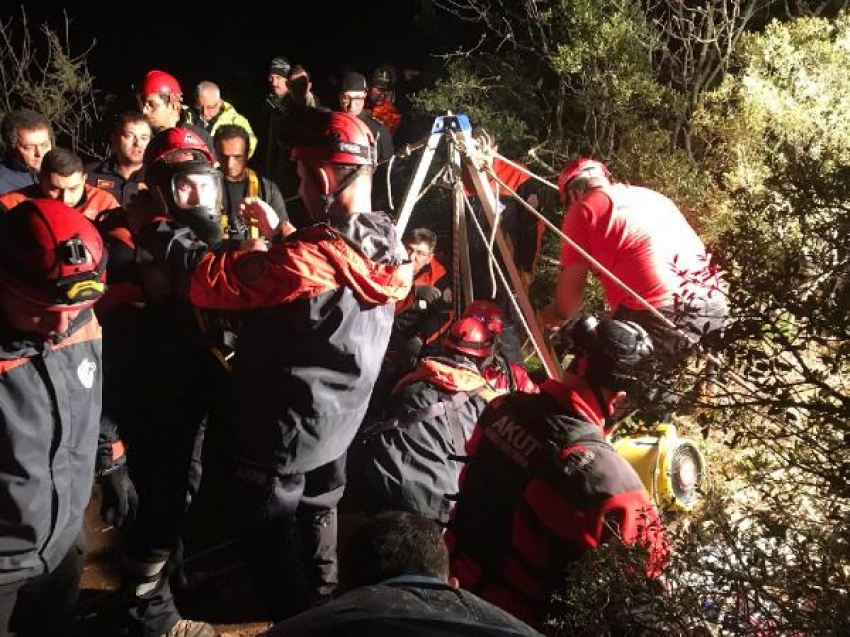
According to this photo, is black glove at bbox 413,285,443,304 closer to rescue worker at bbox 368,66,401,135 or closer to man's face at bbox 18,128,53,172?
man's face at bbox 18,128,53,172

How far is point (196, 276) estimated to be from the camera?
2.90 m

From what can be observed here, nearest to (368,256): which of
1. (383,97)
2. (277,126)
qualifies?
(277,126)

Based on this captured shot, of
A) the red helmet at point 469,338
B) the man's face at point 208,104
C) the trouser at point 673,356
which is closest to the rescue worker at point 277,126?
the man's face at point 208,104

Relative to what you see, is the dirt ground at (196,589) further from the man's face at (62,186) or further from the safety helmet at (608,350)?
the safety helmet at (608,350)

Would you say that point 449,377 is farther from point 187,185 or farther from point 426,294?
point 187,185

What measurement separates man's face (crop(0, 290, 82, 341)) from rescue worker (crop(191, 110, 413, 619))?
1.91 feet

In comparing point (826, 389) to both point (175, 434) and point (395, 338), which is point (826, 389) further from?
point (395, 338)

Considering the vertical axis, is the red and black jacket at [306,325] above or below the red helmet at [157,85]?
above

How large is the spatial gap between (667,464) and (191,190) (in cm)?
258

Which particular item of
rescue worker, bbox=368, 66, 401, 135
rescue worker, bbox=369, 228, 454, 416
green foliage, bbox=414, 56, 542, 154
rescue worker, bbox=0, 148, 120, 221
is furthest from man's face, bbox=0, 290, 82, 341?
rescue worker, bbox=368, 66, 401, 135

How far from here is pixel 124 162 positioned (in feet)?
18.7

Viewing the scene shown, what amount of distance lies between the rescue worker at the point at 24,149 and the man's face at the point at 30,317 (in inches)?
138

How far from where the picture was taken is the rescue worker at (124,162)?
18.1 ft

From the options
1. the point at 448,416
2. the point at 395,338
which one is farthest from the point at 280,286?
the point at 395,338
